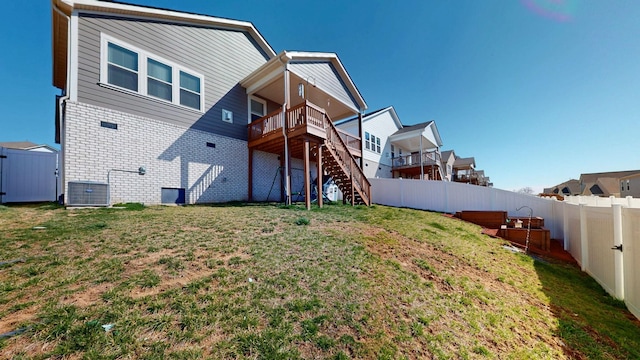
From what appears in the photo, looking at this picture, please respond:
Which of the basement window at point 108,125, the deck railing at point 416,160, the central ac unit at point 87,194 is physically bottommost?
the central ac unit at point 87,194

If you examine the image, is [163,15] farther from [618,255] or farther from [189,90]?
[618,255]

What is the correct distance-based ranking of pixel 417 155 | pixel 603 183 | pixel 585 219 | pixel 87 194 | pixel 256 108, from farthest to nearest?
1. pixel 603 183
2. pixel 417 155
3. pixel 256 108
4. pixel 87 194
5. pixel 585 219

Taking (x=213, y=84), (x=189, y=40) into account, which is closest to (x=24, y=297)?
(x=213, y=84)

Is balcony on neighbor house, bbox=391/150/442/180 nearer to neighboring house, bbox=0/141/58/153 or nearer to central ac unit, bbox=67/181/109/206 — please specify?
central ac unit, bbox=67/181/109/206

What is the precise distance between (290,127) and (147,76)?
17.5 feet

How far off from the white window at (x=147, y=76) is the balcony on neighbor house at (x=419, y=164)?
681 inches

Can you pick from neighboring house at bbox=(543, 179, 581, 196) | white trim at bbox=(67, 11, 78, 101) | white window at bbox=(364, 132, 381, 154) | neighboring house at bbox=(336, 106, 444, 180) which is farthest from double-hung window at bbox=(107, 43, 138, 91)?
neighboring house at bbox=(543, 179, 581, 196)

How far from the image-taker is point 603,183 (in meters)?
37.2

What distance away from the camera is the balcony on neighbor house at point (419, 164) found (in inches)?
795

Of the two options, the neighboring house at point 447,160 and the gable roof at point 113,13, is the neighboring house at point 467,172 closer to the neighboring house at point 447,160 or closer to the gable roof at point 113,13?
the neighboring house at point 447,160

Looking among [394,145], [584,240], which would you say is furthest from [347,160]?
[394,145]

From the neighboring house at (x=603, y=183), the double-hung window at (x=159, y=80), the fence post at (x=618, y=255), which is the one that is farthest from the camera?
the neighboring house at (x=603, y=183)

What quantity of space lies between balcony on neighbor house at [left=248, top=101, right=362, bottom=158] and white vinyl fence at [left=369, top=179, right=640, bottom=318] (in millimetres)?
6873

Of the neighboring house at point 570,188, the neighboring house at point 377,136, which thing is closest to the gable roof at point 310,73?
the neighboring house at point 377,136
